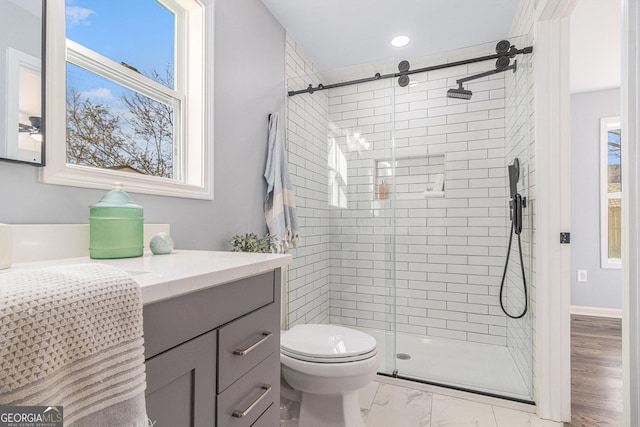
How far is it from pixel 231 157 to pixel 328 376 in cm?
123

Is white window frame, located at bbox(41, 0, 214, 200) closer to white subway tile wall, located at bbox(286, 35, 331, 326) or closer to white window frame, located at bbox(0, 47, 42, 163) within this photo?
white window frame, located at bbox(0, 47, 42, 163)

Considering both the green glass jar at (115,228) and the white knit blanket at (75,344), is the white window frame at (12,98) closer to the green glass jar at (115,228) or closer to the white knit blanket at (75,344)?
the green glass jar at (115,228)

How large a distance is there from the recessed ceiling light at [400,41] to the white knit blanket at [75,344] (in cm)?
270

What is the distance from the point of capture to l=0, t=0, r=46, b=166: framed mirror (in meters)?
0.86

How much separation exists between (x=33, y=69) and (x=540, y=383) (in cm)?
259

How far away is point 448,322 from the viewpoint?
2844 millimetres

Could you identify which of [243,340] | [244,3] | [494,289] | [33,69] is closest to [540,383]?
[494,289]

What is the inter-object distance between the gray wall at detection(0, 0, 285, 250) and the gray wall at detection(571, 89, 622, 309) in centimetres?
357

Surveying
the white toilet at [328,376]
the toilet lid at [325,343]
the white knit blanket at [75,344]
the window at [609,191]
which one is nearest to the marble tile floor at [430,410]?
the white toilet at [328,376]

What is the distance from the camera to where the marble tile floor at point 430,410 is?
5.47 feet

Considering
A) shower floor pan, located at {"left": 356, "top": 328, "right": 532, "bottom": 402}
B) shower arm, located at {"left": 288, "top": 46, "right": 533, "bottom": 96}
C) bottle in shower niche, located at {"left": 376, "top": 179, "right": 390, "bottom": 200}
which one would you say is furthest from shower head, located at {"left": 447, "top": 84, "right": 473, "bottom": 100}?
shower floor pan, located at {"left": 356, "top": 328, "right": 532, "bottom": 402}

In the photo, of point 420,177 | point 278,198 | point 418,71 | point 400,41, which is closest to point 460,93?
point 418,71

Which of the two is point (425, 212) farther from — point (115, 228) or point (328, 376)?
point (115, 228)

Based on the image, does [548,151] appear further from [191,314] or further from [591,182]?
[591,182]
